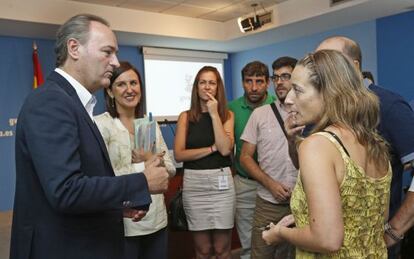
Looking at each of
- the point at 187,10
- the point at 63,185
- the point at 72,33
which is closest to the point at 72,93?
the point at 72,33

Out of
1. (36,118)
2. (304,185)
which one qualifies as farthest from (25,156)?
(304,185)

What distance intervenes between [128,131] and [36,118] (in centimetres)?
96

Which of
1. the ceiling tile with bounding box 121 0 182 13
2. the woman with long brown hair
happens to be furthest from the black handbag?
the ceiling tile with bounding box 121 0 182 13

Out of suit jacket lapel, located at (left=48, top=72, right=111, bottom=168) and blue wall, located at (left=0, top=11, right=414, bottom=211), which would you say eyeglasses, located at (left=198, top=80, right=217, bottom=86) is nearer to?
suit jacket lapel, located at (left=48, top=72, right=111, bottom=168)

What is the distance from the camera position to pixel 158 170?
114 centimetres

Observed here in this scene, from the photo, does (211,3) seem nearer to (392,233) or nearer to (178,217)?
(178,217)

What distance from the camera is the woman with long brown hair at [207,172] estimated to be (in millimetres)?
2299

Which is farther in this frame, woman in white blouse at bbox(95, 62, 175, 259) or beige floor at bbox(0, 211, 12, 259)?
beige floor at bbox(0, 211, 12, 259)

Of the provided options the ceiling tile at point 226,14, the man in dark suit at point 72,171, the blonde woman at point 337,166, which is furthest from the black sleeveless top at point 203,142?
the ceiling tile at point 226,14

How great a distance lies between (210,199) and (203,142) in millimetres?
360

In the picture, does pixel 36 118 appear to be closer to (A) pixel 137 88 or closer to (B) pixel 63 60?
(B) pixel 63 60

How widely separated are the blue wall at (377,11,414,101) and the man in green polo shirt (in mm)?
2529

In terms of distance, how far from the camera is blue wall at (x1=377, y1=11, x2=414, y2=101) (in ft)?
14.1

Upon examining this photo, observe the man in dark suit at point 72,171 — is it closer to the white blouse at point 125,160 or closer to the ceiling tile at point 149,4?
the white blouse at point 125,160
